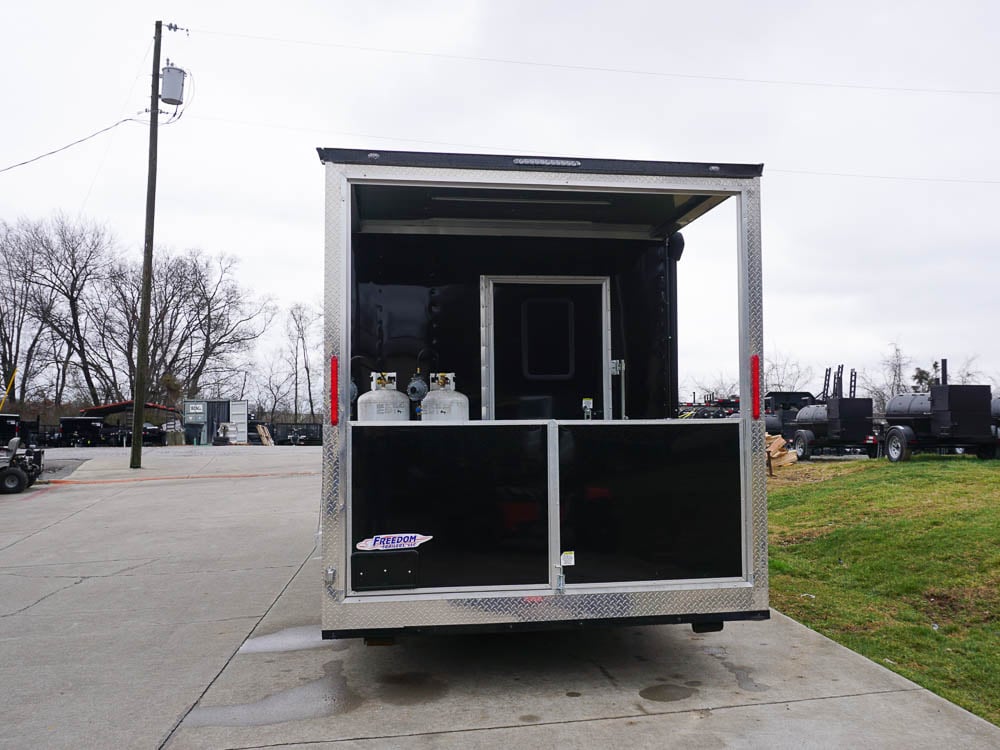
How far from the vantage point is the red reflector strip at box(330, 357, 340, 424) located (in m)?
3.90

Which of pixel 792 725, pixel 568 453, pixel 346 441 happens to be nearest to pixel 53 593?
pixel 346 441

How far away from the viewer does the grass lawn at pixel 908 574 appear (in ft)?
16.0

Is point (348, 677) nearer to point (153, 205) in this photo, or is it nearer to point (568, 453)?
point (568, 453)

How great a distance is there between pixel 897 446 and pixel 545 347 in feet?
43.9

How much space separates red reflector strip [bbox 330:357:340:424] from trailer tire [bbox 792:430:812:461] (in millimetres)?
19255

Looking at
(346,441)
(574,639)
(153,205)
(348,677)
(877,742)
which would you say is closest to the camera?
(877,742)

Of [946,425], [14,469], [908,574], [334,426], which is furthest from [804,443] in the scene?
[334,426]

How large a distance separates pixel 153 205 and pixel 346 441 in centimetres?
1873

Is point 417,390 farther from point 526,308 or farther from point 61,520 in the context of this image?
point 61,520

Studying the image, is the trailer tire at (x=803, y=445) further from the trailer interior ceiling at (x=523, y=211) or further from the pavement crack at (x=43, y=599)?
the pavement crack at (x=43, y=599)

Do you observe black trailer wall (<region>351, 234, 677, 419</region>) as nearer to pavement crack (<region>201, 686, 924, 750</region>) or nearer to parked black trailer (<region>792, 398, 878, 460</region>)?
pavement crack (<region>201, 686, 924, 750</region>)

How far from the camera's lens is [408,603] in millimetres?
3973

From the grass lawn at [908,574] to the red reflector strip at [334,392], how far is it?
3.52 meters

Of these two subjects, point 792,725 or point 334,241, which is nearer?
point 792,725
